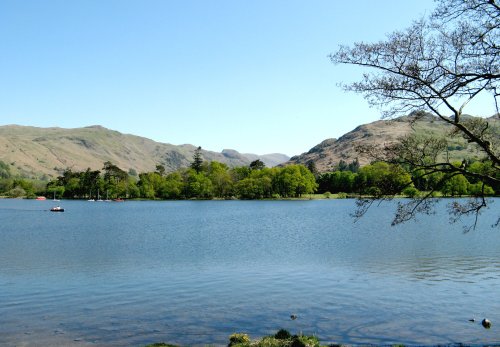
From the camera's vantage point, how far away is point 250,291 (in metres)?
28.2

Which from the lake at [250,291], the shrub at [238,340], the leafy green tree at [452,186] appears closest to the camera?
the shrub at [238,340]

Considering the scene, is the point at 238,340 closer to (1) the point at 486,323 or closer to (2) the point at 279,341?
(2) the point at 279,341

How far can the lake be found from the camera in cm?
2002

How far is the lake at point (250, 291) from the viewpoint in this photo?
20.0 metres

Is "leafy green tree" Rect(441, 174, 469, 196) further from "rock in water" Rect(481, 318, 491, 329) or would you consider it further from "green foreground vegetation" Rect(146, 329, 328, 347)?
"green foreground vegetation" Rect(146, 329, 328, 347)

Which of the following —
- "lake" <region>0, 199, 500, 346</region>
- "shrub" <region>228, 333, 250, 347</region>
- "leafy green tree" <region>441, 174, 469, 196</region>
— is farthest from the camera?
"lake" <region>0, 199, 500, 346</region>

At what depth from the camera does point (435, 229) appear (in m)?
66.8

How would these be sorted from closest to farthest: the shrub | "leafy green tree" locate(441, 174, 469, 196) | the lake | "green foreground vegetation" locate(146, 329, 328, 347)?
"green foreground vegetation" locate(146, 329, 328, 347) < the shrub < "leafy green tree" locate(441, 174, 469, 196) < the lake

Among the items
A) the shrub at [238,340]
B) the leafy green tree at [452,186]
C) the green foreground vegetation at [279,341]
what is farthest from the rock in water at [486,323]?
the shrub at [238,340]

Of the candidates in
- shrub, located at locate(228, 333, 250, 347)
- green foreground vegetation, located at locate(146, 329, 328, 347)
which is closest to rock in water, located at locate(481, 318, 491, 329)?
green foreground vegetation, located at locate(146, 329, 328, 347)

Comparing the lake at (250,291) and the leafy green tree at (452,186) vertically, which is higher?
the leafy green tree at (452,186)

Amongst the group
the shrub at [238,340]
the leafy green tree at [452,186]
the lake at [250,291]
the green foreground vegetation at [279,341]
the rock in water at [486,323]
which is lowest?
the lake at [250,291]

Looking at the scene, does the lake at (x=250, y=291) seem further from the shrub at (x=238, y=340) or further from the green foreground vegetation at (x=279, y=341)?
the green foreground vegetation at (x=279, y=341)

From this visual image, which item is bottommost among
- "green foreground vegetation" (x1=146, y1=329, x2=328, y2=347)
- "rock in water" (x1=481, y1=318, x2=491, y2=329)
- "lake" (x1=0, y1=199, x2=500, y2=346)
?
"lake" (x1=0, y1=199, x2=500, y2=346)
